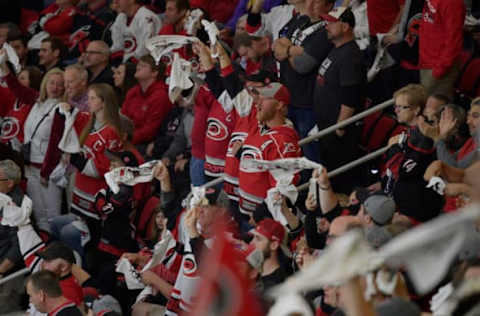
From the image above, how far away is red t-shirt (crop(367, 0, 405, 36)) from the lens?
8.93 metres

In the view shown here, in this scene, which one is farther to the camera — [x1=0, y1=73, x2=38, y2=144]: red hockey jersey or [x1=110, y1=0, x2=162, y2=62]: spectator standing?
[x1=110, y1=0, x2=162, y2=62]: spectator standing

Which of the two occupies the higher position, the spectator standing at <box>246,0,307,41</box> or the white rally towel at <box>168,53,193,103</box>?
the white rally towel at <box>168,53,193,103</box>

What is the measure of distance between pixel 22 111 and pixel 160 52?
5.51ft

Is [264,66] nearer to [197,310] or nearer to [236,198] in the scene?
[236,198]

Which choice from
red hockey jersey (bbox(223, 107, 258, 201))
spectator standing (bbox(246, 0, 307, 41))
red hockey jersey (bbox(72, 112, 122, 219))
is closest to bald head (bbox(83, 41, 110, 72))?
spectator standing (bbox(246, 0, 307, 41))

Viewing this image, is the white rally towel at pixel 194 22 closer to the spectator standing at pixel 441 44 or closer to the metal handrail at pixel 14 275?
the spectator standing at pixel 441 44

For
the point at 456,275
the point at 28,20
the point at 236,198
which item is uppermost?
the point at 456,275

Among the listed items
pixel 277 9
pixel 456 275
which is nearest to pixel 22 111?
pixel 277 9

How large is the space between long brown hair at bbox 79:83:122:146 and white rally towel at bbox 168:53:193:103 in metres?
0.51

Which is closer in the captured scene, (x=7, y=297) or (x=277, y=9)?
(x=7, y=297)

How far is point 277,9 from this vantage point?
973 centimetres

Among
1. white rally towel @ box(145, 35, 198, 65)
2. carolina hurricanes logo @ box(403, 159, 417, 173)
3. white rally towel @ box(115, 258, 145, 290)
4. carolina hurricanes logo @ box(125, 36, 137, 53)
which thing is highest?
carolina hurricanes logo @ box(403, 159, 417, 173)

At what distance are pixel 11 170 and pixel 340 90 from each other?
2.46 meters

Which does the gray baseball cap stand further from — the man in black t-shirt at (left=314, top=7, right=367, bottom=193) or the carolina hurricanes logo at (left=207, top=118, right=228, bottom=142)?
the carolina hurricanes logo at (left=207, top=118, right=228, bottom=142)
